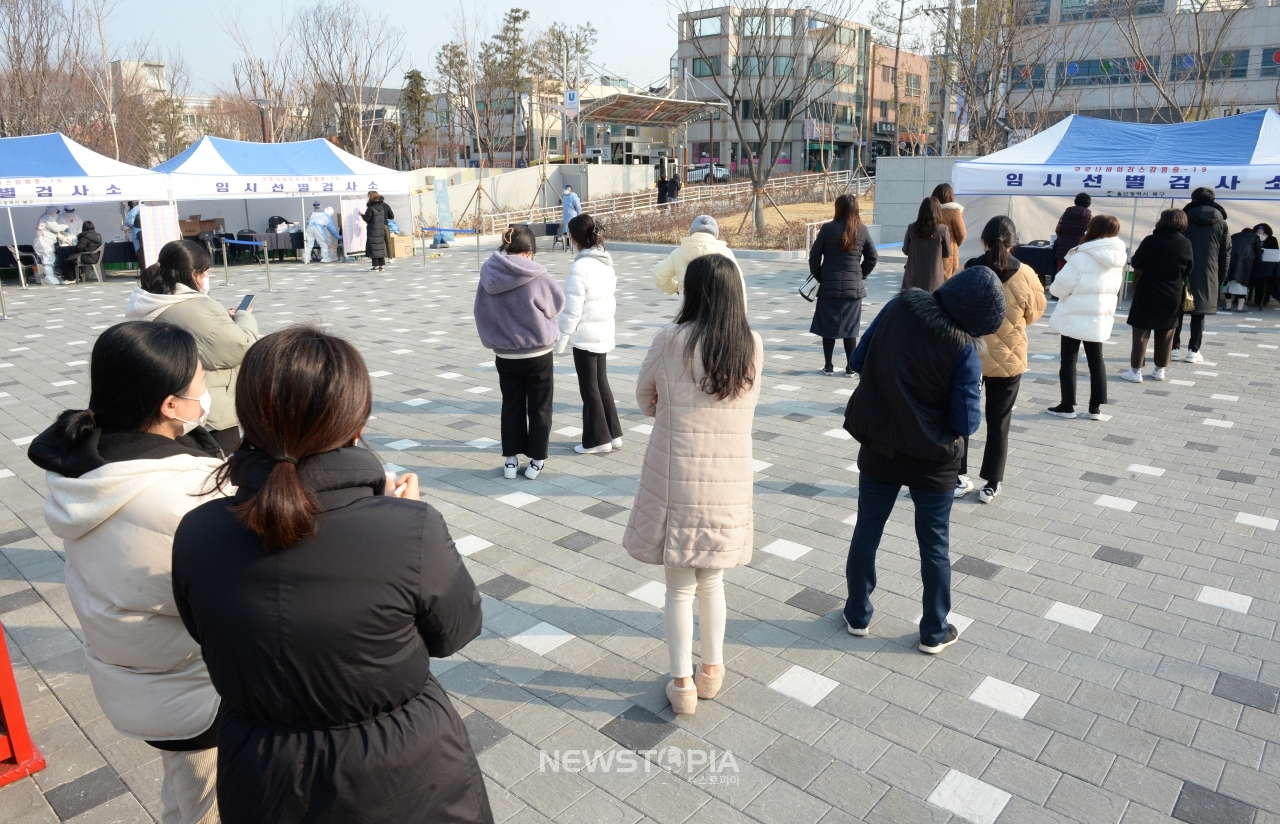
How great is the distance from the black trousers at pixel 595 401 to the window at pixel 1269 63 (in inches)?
1973

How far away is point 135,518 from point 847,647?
9.28 feet

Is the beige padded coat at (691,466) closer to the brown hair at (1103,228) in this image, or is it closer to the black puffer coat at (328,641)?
the black puffer coat at (328,641)

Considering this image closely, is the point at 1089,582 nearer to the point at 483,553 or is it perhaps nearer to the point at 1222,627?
the point at 1222,627

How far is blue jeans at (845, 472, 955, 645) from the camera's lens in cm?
348

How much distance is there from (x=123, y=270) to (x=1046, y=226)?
1833cm

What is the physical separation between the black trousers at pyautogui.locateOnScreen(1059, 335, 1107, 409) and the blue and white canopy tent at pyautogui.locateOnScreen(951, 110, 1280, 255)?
6.13m

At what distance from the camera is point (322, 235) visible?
754 inches

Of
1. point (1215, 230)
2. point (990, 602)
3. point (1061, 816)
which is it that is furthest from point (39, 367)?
point (1215, 230)

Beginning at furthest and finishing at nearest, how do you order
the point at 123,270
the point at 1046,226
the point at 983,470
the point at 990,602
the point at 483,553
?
the point at 123,270 → the point at 1046,226 → the point at 983,470 → the point at 483,553 → the point at 990,602

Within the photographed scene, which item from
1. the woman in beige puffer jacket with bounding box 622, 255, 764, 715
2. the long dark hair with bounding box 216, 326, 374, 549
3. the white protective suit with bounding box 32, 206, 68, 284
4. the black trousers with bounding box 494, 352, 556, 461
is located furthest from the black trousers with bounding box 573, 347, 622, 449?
the white protective suit with bounding box 32, 206, 68, 284

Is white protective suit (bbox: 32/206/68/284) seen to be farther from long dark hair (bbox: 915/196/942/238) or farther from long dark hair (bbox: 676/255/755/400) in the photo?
long dark hair (bbox: 676/255/755/400)

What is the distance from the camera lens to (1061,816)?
8.93 ft

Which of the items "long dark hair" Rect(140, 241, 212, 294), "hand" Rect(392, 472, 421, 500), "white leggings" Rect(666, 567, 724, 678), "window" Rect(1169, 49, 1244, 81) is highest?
"window" Rect(1169, 49, 1244, 81)

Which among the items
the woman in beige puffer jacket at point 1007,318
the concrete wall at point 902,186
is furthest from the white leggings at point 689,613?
the concrete wall at point 902,186
